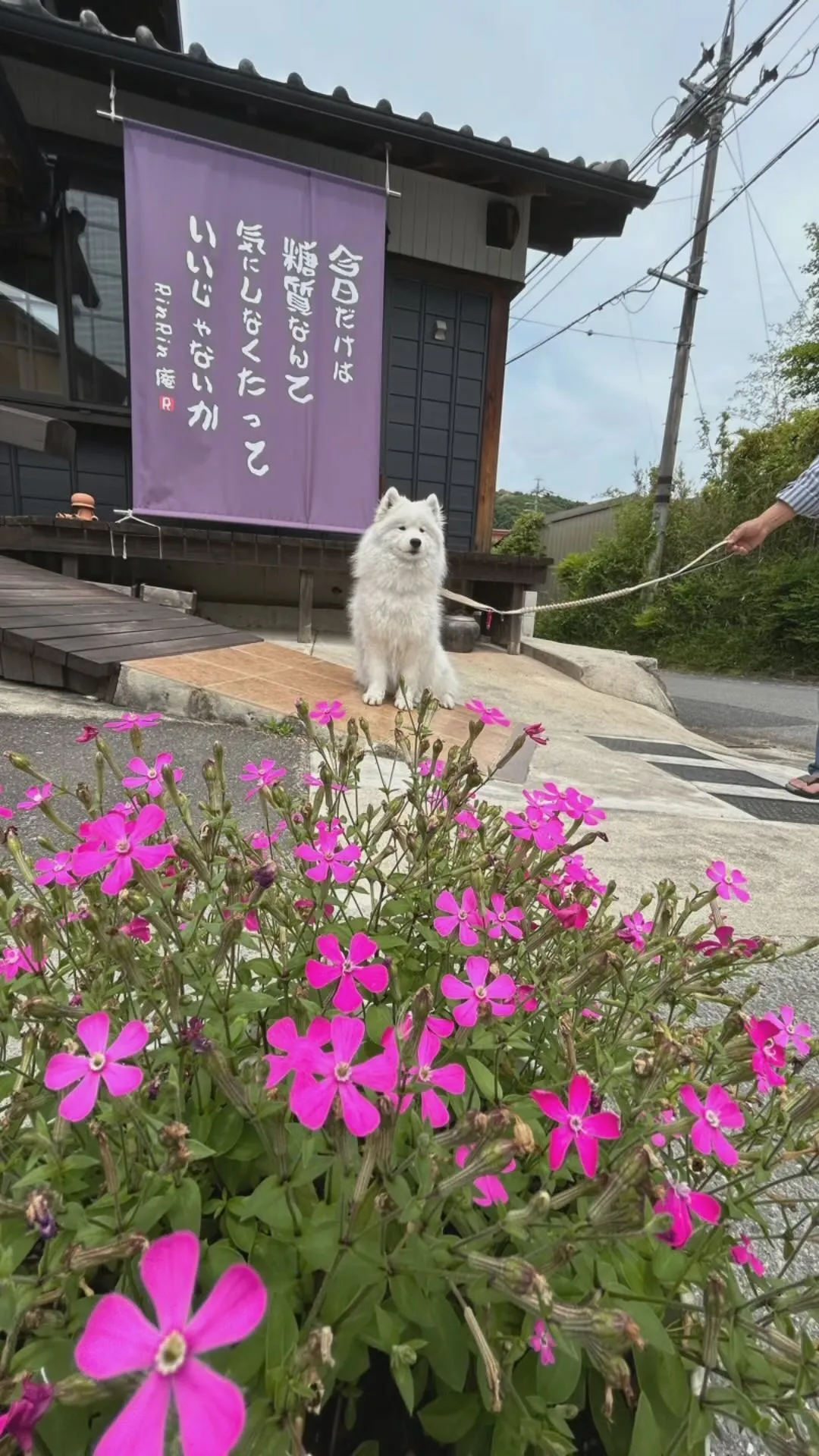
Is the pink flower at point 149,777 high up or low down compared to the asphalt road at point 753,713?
up

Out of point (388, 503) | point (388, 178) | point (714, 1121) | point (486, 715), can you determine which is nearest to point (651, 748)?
point (388, 503)

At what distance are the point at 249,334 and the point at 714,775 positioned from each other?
5893mm

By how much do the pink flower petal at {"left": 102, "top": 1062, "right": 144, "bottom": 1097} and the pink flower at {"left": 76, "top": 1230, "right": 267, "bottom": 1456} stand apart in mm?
196

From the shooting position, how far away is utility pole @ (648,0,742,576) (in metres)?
12.8

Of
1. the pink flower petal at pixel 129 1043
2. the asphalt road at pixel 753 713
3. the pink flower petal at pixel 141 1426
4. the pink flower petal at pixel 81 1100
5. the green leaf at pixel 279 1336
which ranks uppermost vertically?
the pink flower petal at pixel 129 1043

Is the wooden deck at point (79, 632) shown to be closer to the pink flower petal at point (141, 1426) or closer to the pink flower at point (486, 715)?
the pink flower at point (486, 715)

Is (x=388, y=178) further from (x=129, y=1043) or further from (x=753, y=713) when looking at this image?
(x=129, y=1043)

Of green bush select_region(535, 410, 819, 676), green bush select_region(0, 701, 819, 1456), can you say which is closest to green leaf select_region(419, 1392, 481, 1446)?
green bush select_region(0, 701, 819, 1456)

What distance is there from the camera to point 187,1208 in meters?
0.60

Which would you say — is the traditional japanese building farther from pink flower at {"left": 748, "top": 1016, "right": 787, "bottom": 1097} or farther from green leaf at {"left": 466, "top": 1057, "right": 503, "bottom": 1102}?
pink flower at {"left": 748, "top": 1016, "right": 787, "bottom": 1097}

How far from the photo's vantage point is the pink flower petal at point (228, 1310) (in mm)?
317

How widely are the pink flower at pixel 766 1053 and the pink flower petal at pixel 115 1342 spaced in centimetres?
62

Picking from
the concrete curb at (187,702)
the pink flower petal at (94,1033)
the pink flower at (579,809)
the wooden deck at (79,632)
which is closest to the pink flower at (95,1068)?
the pink flower petal at (94,1033)

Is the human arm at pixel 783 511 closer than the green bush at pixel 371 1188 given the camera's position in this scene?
No
